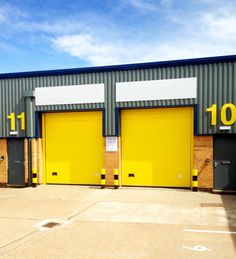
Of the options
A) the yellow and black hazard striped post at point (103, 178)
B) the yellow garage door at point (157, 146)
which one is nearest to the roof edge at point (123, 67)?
the yellow garage door at point (157, 146)

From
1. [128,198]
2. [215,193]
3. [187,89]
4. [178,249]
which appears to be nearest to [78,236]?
[178,249]

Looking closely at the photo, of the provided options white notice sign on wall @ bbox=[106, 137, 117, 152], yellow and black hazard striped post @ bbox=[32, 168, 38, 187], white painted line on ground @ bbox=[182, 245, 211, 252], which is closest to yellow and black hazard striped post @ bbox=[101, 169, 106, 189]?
white notice sign on wall @ bbox=[106, 137, 117, 152]

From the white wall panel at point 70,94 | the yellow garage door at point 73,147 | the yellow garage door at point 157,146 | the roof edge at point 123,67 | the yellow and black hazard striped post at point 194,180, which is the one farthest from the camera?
the yellow garage door at point 73,147

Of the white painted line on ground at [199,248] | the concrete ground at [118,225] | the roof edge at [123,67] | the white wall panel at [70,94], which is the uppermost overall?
the roof edge at [123,67]

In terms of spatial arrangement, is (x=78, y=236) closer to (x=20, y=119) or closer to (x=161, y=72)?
(x=161, y=72)

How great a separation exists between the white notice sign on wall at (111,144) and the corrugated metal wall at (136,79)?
27cm

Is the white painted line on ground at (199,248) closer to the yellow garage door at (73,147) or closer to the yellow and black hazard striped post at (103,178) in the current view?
the yellow and black hazard striped post at (103,178)

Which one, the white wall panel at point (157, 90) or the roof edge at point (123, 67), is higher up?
the roof edge at point (123, 67)

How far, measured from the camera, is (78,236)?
740cm

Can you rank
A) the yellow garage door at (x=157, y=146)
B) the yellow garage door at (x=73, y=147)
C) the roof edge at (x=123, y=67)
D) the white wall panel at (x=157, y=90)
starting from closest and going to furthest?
the roof edge at (x=123, y=67), the white wall panel at (x=157, y=90), the yellow garage door at (x=157, y=146), the yellow garage door at (x=73, y=147)

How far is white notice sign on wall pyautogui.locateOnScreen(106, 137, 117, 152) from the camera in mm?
14328

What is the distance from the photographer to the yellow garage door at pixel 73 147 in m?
15.0

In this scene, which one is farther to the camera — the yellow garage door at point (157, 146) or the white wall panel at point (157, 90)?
the yellow garage door at point (157, 146)

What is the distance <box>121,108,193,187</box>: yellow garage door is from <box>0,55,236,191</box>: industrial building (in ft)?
0.14
